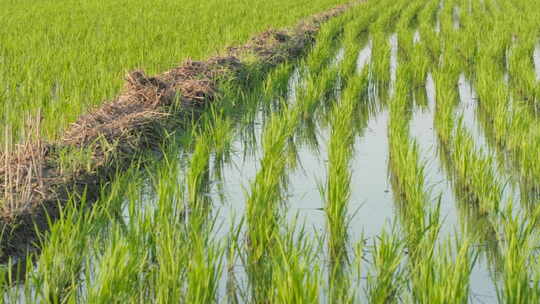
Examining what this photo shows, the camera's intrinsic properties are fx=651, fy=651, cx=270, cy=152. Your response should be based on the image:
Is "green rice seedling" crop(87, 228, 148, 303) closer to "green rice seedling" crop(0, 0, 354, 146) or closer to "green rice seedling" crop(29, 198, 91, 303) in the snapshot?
"green rice seedling" crop(29, 198, 91, 303)

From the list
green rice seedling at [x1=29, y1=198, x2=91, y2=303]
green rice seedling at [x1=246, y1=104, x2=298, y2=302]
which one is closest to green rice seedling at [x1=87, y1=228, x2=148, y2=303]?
green rice seedling at [x1=29, y1=198, x2=91, y2=303]

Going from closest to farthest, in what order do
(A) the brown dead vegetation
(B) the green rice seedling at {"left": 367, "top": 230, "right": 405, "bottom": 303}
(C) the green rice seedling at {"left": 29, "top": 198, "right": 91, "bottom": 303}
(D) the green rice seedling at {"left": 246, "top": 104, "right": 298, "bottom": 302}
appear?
(B) the green rice seedling at {"left": 367, "top": 230, "right": 405, "bottom": 303}
(C) the green rice seedling at {"left": 29, "top": 198, "right": 91, "bottom": 303}
(D) the green rice seedling at {"left": 246, "top": 104, "right": 298, "bottom": 302}
(A) the brown dead vegetation

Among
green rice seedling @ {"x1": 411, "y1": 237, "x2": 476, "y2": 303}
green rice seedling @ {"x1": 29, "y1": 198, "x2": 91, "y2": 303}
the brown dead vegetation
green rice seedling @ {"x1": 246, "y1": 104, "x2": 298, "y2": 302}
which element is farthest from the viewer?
the brown dead vegetation

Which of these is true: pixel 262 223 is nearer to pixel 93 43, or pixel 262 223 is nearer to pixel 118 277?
pixel 118 277

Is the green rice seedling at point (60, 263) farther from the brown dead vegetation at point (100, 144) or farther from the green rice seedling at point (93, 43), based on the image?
the green rice seedling at point (93, 43)

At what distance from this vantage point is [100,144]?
3506mm

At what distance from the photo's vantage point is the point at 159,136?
4039 mm

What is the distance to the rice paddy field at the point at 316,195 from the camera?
196cm

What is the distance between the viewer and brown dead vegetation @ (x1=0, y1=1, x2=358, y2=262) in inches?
103

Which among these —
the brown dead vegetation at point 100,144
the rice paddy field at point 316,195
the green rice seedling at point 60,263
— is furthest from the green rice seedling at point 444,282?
the brown dead vegetation at point 100,144

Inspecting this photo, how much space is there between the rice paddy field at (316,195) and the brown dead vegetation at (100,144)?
114mm

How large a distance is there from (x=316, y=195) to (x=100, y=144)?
1.22m

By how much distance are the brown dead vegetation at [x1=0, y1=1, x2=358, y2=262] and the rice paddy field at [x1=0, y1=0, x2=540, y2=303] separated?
0.37ft

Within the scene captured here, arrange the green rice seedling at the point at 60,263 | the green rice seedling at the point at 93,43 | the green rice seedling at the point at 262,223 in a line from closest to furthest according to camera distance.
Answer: the green rice seedling at the point at 60,263 < the green rice seedling at the point at 262,223 < the green rice seedling at the point at 93,43
